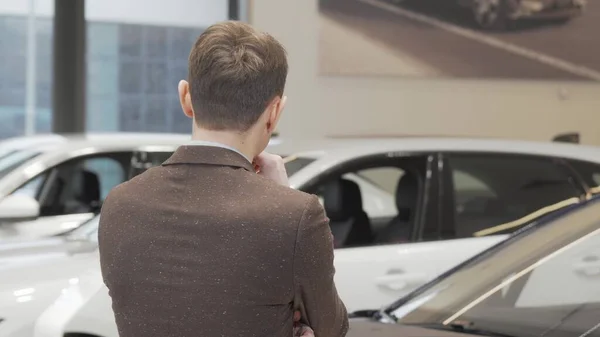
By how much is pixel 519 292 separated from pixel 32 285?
165 centimetres

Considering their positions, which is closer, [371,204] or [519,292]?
Result: [519,292]

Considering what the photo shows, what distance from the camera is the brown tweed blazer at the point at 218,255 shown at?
1560 mm

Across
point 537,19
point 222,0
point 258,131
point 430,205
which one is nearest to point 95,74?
point 222,0

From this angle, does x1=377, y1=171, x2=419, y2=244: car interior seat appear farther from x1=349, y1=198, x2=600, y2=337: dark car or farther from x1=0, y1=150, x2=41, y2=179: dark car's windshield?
x1=0, y1=150, x2=41, y2=179: dark car's windshield

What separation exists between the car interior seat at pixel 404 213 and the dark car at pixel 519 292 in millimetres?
1147

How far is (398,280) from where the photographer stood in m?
3.79

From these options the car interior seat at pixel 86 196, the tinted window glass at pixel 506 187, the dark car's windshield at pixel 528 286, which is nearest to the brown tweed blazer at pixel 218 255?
the dark car's windshield at pixel 528 286

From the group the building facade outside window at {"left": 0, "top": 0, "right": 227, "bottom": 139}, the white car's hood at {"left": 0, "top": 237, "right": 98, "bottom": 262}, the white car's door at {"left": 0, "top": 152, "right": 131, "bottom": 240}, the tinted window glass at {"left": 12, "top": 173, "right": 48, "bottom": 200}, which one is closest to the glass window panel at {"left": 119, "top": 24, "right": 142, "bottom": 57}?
the building facade outside window at {"left": 0, "top": 0, "right": 227, "bottom": 139}

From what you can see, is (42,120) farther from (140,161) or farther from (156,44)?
(140,161)

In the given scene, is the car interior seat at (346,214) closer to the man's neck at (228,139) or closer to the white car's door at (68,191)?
the white car's door at (68,191)

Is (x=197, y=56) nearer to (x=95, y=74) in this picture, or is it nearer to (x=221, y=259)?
(x=221, y=259)

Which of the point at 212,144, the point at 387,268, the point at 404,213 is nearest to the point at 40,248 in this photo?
the point at 387,268

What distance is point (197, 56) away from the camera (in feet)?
5.25

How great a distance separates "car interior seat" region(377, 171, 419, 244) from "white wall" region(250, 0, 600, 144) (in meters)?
4.17
